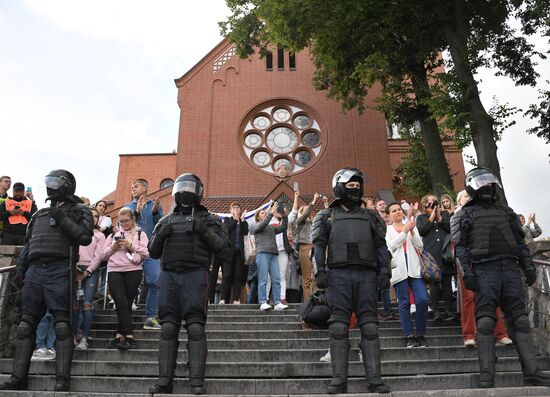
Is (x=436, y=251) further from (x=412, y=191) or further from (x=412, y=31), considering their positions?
(x=412, y=191)

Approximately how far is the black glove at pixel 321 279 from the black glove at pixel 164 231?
5.19 ft

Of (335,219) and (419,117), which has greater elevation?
(419,117)

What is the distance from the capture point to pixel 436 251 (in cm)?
726

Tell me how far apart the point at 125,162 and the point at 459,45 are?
77.1 ft

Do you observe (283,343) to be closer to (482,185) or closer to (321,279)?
(321,279)

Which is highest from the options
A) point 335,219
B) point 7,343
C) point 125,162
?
point 125,162

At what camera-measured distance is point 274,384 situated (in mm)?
4867

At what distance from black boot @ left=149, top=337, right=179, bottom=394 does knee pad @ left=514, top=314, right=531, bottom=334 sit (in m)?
3.35

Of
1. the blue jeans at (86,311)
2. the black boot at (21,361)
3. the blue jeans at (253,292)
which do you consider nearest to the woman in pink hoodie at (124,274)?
the blue jeans at (86,311)

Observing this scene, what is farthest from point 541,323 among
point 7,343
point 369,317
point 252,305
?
point 7,343

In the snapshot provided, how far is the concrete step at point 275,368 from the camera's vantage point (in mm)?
5305

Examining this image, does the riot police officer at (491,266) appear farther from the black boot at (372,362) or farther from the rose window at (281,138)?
the rose window at (281,138)

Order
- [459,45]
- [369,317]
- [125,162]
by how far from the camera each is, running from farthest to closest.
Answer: [125,162] → [459,45] → [369,317]

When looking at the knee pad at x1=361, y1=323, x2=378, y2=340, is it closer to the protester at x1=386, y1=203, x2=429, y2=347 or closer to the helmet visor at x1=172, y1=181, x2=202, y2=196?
the protester at x1=386, y1=203, x2=429, y2=347
